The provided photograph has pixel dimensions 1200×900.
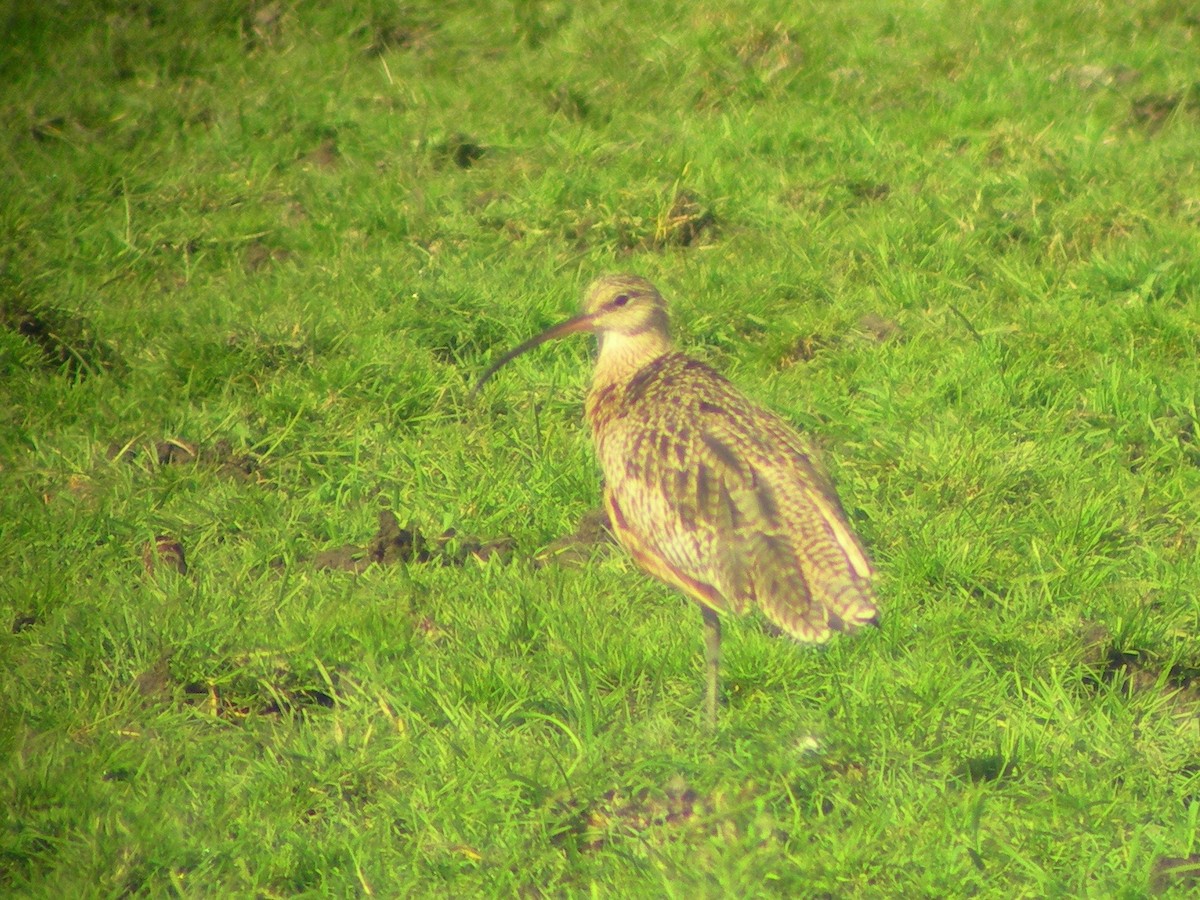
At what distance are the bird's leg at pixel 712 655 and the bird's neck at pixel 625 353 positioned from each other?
1.24 metres

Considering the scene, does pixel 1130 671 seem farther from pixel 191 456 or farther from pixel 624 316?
pixel 191 456

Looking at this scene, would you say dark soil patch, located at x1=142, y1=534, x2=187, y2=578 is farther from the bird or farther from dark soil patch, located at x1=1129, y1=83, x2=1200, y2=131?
dark soil patch, located at x1=1129, y1=83, x2=1200, y2=131

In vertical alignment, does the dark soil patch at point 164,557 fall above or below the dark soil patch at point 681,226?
below

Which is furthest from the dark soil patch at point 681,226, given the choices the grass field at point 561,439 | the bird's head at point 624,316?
the bird's head at point 624,316

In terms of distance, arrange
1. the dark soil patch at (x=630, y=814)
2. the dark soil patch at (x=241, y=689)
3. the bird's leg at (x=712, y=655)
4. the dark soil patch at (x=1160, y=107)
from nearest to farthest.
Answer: the dark soil patch at (x=630, y=814)
the bird's leg at (x=712, y=655)
the dark soil patch at (x=241, y=689)
the dark soil patch at (x=1160, y=107)

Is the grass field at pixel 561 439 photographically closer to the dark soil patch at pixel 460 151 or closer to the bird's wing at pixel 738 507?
the dark soil patch at pixel 460 151

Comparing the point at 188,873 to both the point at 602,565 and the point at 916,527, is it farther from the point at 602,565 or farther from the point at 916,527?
the point at 916,527

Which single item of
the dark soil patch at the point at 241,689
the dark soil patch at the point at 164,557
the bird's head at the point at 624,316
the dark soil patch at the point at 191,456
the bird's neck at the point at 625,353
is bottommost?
the dark soil patch at the point at 191,456

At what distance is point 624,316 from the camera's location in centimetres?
578

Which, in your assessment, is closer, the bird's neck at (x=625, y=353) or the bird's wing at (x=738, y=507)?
the bird's wing at (x=738, y=507)

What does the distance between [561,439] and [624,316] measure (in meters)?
0.62

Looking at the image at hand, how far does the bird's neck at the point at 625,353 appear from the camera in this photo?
574 cm

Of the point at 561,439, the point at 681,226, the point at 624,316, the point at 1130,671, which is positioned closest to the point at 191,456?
the point at 561,439

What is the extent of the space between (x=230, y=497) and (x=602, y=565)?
155 cm
